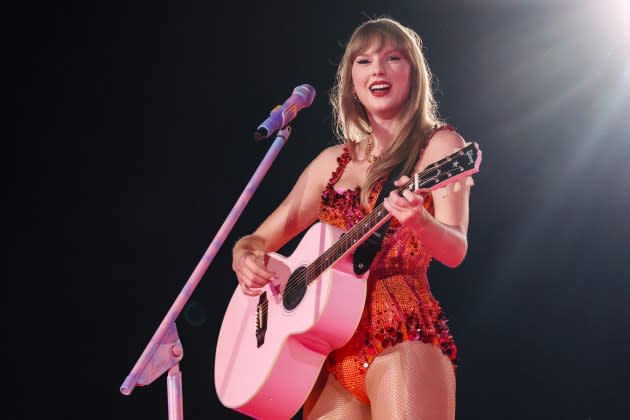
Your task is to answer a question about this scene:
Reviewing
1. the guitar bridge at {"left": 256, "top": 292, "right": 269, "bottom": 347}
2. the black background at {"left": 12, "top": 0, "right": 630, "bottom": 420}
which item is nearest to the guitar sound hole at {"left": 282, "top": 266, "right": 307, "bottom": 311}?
the guitar bridge at {"left": 256, "top": 292, "right": 269, "bottom": 347}

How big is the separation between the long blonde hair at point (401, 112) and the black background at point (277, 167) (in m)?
1.57

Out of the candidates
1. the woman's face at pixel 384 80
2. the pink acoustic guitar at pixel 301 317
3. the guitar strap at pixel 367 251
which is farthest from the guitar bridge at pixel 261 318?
the woman's face at pixel 384 80

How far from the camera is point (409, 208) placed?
5.46 feet

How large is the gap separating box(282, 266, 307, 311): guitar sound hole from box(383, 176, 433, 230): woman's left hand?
0.52 m

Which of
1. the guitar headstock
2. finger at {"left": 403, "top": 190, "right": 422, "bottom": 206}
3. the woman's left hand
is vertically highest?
the guitar headstock

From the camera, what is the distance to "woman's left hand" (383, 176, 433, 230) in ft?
5.46

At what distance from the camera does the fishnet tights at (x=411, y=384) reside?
68.1 inches

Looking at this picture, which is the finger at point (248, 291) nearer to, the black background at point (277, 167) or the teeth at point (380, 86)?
the teeth at point (380, 86)

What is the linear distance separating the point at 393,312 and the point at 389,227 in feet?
0.83

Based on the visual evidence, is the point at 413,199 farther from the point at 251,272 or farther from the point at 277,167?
the point at 277,167

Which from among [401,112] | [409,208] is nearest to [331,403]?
[409,208]

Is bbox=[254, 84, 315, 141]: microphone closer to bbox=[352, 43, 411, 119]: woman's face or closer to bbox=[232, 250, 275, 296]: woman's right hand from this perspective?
bbox=[352, 43, 411, 119]: woman's face

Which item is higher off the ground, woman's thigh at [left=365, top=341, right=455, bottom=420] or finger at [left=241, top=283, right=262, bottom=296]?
woman's thigh at [left=365, top=341, right=455, bottom=420]

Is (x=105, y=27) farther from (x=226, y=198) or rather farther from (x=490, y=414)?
(x=490, y=414)
